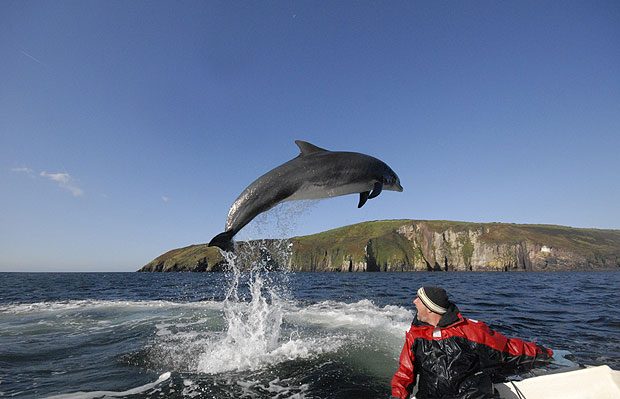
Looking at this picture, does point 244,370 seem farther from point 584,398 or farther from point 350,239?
point 350,239

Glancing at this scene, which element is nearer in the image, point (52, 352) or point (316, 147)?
point (316, 147)

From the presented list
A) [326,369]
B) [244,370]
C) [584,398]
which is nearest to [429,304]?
[584,398]

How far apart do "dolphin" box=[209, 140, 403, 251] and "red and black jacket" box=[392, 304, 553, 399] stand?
12.1 feet

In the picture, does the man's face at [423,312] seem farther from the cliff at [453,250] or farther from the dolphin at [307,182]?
the cliff at [453,250]

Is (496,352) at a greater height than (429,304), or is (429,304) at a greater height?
(429,304)

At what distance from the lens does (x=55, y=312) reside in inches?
934

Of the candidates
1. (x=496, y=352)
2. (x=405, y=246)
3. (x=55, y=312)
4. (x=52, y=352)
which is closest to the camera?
(x=496, y=352)

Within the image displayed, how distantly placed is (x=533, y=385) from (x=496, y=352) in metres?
1.22

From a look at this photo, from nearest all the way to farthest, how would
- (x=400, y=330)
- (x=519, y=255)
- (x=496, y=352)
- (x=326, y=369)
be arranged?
1. (x=496, y=352)
2. (x=326, y=369)
3. (x=400, y=330)
4. (x=519, y=255)

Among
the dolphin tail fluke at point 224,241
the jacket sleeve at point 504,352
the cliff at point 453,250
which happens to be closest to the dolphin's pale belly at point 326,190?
the dolphin tail fluke at point 224,241

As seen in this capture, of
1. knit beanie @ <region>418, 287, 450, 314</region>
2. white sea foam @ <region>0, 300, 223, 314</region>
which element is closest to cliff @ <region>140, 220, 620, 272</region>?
white sea foam @ <region>0, 300, 223, 314</region>

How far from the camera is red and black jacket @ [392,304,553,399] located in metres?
5.31

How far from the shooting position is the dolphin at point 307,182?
7.45 metres

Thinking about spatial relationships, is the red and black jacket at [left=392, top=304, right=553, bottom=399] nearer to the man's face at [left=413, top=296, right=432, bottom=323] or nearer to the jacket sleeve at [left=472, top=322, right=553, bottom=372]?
the jacket sleeve at [left=472, top=322, right=553, bottom=372]
